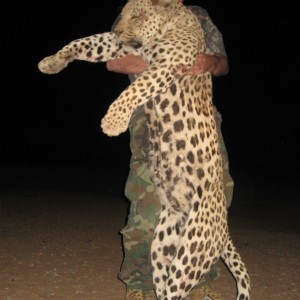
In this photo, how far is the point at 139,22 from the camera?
3.35 metres

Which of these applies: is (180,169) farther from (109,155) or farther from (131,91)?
(109,155)

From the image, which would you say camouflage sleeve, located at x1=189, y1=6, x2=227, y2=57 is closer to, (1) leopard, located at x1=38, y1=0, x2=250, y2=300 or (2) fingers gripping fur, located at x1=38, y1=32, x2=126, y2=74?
(1) leopard, located at x1=38, y1=0, x2=250, y2=300

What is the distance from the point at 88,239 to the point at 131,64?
409 centimetres

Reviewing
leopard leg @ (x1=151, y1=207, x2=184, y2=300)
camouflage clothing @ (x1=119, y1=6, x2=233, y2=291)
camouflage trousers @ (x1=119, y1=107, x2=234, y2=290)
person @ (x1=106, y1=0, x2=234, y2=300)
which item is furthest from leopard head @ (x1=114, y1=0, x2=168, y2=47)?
leopard leg @ (x1=151, y1=207, x2=184, y2=300)

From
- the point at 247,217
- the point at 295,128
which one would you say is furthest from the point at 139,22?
the point at 295,128

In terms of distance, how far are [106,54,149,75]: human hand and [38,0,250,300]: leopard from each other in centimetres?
5

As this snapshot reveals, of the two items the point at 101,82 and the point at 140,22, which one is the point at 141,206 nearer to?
the point at 140,22

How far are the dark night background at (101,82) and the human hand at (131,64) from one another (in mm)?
15384

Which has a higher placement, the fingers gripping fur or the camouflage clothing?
the fingers gripping fur

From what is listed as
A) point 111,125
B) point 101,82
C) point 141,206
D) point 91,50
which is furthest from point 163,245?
point 101,82

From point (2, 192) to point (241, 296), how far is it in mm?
7852

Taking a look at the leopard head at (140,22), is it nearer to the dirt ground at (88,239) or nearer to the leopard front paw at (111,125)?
the leopard front paw at (111,125)

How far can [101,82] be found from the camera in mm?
22797

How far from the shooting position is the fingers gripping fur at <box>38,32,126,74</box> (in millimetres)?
3369
